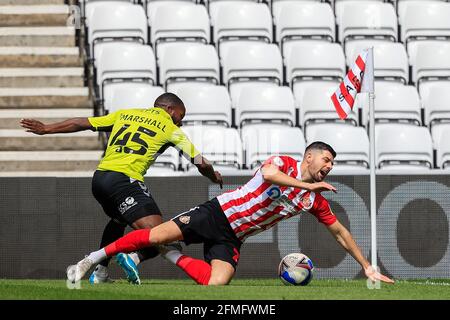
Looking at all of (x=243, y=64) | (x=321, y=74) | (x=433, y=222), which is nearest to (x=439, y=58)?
(x=321, y=74)

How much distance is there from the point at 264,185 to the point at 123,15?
720 cm

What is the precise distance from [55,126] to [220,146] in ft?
13.7

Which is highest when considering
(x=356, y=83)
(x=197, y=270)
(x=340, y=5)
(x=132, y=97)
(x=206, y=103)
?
(x=340, y=5)

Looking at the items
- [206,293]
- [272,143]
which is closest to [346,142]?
[272,143]

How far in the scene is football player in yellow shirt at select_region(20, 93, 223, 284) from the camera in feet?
35.3

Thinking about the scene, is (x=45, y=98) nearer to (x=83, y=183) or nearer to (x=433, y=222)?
(x=83, y=183)

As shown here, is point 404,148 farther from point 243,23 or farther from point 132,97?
point 132,97

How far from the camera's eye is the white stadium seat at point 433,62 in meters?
16.8

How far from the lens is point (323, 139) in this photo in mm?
15008

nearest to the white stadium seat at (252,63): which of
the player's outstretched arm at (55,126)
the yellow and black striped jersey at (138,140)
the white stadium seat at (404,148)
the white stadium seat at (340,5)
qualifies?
the white stadium seat at (340,5)

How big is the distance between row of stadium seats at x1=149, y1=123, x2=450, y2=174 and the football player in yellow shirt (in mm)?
3388

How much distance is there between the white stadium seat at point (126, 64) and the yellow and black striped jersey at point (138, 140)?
16.7 ft

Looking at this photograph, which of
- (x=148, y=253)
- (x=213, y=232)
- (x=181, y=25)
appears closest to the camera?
(x=213, y=232)

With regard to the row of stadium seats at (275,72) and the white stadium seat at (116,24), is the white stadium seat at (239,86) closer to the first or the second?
the row of stadium seats at (275,72)
